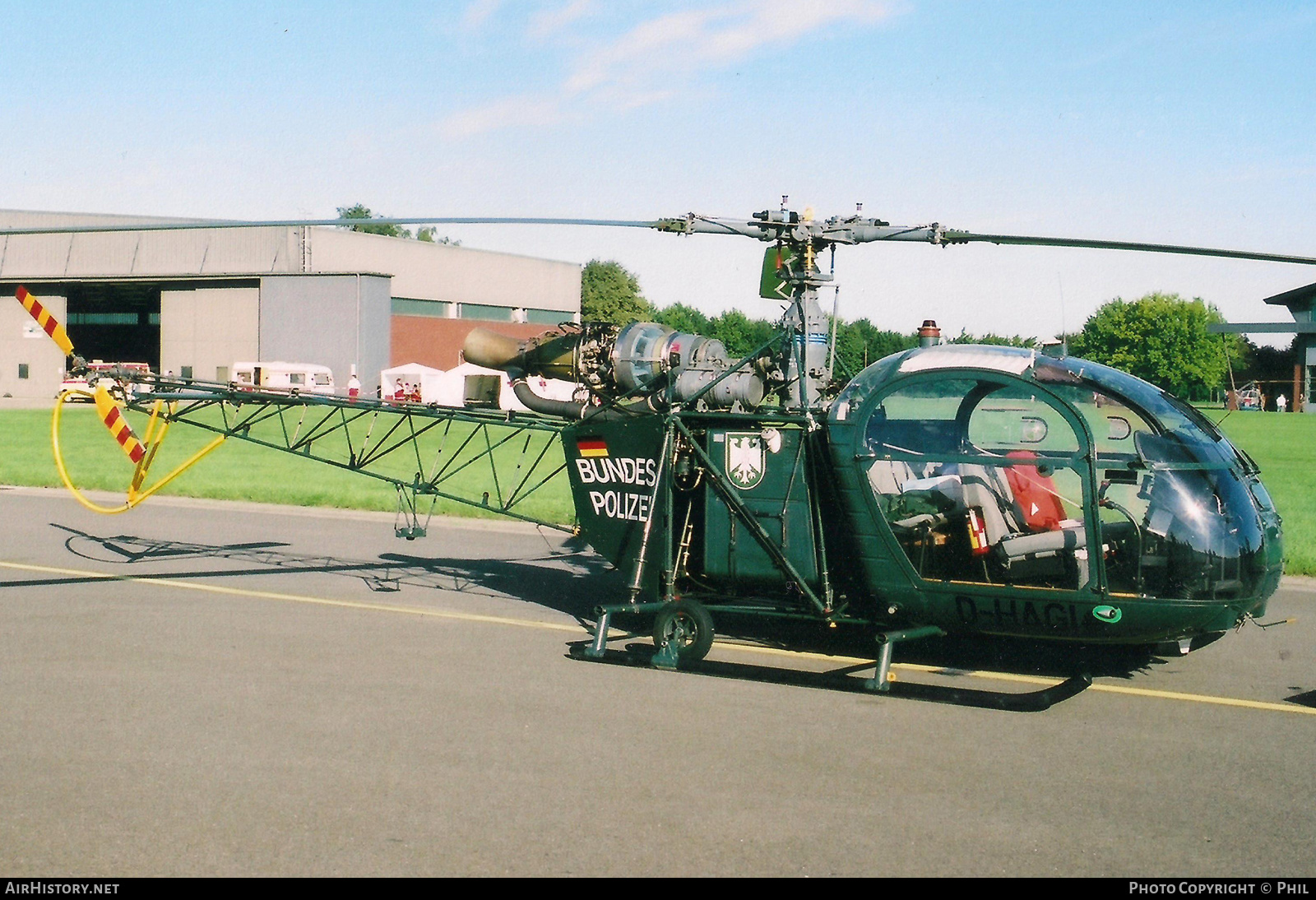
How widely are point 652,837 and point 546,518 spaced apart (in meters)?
12.0

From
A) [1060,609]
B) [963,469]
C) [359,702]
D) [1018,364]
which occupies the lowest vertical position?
[359,702]

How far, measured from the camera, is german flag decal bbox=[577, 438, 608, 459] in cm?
948

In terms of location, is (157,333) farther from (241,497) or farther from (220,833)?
(220,833)

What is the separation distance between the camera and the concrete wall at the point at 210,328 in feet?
189

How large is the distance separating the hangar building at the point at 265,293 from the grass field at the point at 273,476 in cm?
1736

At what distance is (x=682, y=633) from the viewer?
830cm

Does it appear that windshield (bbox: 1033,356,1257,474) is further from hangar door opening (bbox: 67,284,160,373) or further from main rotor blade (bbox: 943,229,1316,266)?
A: hangar door opening (bbox: 67,284,160,373)

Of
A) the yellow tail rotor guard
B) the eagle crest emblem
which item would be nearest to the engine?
the eagle crest emblem

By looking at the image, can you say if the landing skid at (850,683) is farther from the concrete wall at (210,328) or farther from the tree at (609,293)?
the tree at (609,293)

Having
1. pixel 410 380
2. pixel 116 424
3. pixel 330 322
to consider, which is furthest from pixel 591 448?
pixel 330 322

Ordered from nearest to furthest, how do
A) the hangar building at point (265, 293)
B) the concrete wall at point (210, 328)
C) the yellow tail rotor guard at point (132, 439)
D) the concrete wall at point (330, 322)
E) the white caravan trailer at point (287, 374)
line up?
the yellow tail rotor guard at point (132, 439) < the white caravan trailer at point (287, 374) < the concrete wall at point (330, 322) < the hangar building at point (265, 293) < the concrete wall at point (210, 328)

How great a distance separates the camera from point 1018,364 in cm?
761

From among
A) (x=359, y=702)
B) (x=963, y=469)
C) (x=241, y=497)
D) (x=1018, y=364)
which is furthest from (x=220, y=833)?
(x=241, y=497)

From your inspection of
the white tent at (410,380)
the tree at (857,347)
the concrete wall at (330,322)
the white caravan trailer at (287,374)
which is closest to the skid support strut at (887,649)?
the tree at (857,347)
